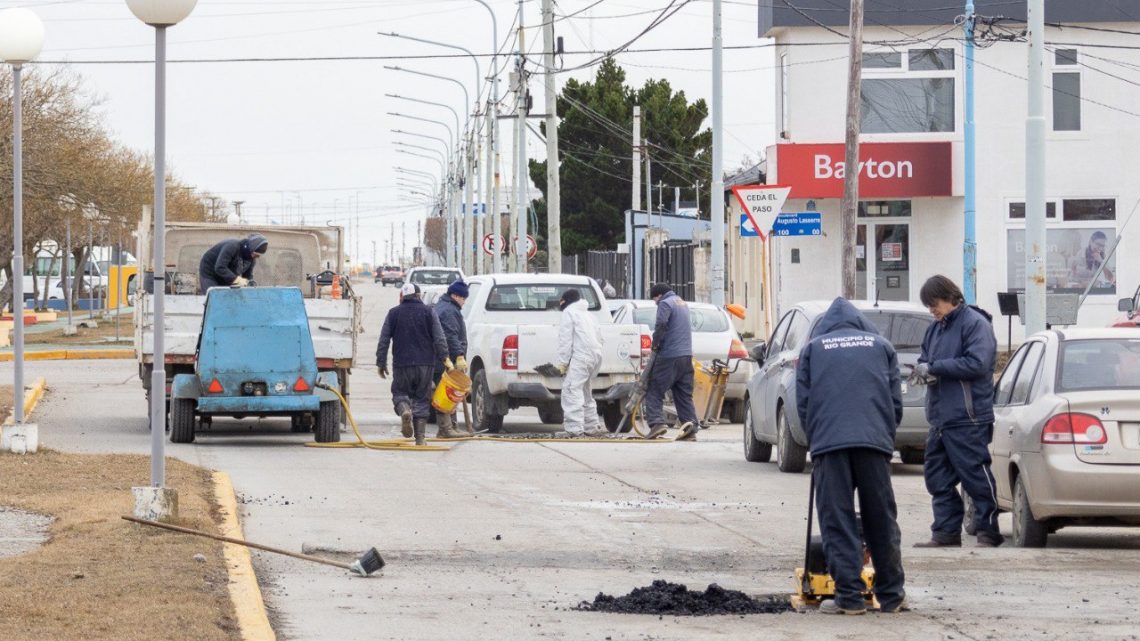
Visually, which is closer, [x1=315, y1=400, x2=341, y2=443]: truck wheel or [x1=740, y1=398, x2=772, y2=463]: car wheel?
[x1=740, y1=398, x2=772, y2=463]: car wheel

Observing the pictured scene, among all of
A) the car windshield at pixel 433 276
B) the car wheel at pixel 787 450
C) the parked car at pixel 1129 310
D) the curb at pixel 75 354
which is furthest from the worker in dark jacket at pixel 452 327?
the car windshield at pixel 433 276

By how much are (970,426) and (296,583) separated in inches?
185

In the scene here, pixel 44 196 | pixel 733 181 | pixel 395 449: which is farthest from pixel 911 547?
pixel 733 181

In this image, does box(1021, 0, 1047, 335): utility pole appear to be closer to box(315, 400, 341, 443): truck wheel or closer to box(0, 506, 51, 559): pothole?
box(315, 400, 341, 443): truck wheel

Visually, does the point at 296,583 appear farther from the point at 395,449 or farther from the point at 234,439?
the point at 234,439

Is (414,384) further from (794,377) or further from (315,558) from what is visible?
(315,558)

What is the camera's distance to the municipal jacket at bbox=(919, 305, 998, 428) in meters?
11.4

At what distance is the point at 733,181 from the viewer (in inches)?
1801

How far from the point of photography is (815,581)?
891 centimetres

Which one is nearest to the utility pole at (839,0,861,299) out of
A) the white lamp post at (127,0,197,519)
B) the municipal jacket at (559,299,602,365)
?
the municipal jacket at (559,299,602,365)

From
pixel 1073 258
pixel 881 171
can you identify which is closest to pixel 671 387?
pixel 881 171

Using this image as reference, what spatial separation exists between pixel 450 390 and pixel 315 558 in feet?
30.9

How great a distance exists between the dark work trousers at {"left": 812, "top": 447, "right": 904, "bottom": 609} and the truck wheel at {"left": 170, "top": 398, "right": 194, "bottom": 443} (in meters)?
10.8

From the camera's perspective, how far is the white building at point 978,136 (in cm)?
3700
